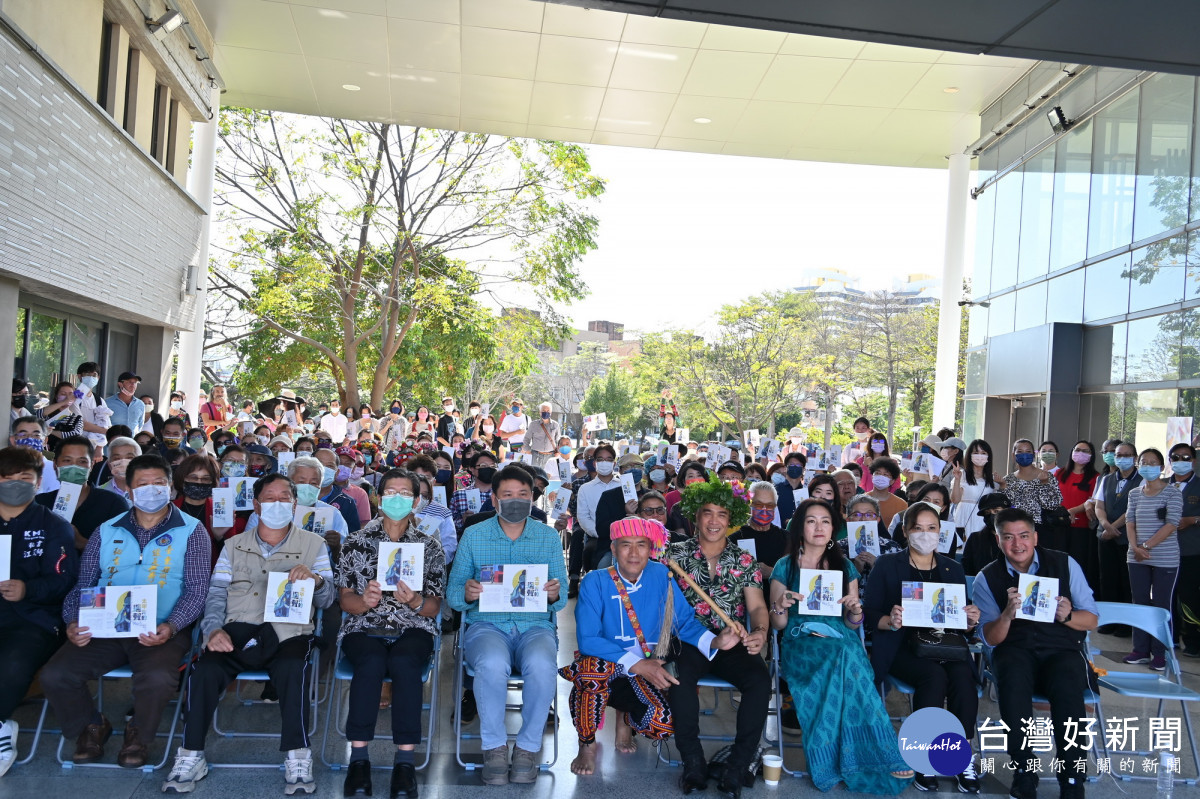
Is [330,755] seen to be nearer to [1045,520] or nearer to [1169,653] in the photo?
[1169,653]

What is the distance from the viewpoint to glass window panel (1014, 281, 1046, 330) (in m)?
14.3

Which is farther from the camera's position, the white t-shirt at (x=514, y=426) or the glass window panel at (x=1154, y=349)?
the white t-shirt at (x=514, y=426)

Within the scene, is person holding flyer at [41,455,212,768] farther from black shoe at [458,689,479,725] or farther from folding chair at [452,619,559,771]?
black shoe at [458,689,479,725]

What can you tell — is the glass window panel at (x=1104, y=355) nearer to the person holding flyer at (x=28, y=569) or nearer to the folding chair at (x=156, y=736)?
the folding chair at (x=156, y=736)

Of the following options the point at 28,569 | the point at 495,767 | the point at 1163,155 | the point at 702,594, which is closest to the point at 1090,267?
the point at 1163,155

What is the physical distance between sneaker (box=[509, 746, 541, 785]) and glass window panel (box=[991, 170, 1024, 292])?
13.1 metres

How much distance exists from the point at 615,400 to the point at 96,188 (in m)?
43.4

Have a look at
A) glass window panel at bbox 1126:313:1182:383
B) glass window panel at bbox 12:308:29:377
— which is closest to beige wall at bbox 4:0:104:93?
glass window panel at bbox 12:308:29:377

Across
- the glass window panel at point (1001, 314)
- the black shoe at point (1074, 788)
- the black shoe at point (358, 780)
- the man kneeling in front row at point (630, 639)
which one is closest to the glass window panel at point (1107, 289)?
the glass window panel at point (1001, 314)

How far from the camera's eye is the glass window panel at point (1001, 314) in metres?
15.4

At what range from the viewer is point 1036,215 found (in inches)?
578

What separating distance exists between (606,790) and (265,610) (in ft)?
6.80

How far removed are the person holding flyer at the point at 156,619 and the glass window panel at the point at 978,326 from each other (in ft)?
46.7

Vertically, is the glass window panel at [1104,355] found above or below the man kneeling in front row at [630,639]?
above
